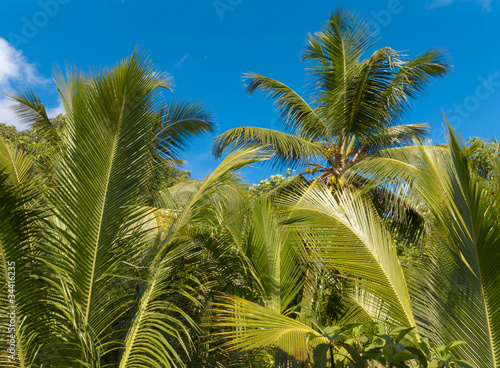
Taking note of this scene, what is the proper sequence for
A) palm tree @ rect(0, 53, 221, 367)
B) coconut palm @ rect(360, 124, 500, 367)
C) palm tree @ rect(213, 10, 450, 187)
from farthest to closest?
palm tree @ rect(213, 10, 450, 187) → coconut palm @ rect(360, 124, 500, 367) → palm tree @ rect(0, 53, 221, 367)

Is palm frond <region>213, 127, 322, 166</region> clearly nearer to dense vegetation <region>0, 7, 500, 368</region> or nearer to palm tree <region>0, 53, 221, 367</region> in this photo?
dense vegetation <region>0, 7, 500, 368</region>

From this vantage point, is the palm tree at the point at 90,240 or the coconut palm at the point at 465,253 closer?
the palm tree at the point at 90,240

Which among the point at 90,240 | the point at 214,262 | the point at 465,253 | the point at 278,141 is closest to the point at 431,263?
the point at 465,253

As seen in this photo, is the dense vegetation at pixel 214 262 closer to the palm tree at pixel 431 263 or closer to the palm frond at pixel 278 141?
the palm tree at pixel 431 263

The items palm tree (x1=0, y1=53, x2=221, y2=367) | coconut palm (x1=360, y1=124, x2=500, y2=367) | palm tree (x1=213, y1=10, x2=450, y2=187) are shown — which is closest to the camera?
palm tree (x1=0, y1=53, x2=221, y2=367)

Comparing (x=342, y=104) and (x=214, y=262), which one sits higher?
(x=342, y=104)

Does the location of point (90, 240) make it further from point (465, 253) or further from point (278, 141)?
point (278, 141)

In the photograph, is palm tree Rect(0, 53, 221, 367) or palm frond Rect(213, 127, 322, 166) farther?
palm frond Rect(213, 127, 322, 166)

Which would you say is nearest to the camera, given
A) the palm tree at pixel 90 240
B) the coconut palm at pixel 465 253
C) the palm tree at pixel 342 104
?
the palm tree at pixel 90 240

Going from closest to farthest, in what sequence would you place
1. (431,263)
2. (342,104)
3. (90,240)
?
(90,240) → (431,263) → (342,104)

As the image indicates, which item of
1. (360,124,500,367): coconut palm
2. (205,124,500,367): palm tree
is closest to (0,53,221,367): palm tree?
(205,124,500,367): palm tree

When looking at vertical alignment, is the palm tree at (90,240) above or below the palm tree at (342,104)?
below

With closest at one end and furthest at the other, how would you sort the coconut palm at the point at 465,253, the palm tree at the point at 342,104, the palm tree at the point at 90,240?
the palm tree at the point at 90,240
the coconut palm at the point at 465,253
the palm tree at the point at 342,104

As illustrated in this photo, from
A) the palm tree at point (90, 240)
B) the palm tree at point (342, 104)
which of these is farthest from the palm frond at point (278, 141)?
the palm tree at point (90, 240)
